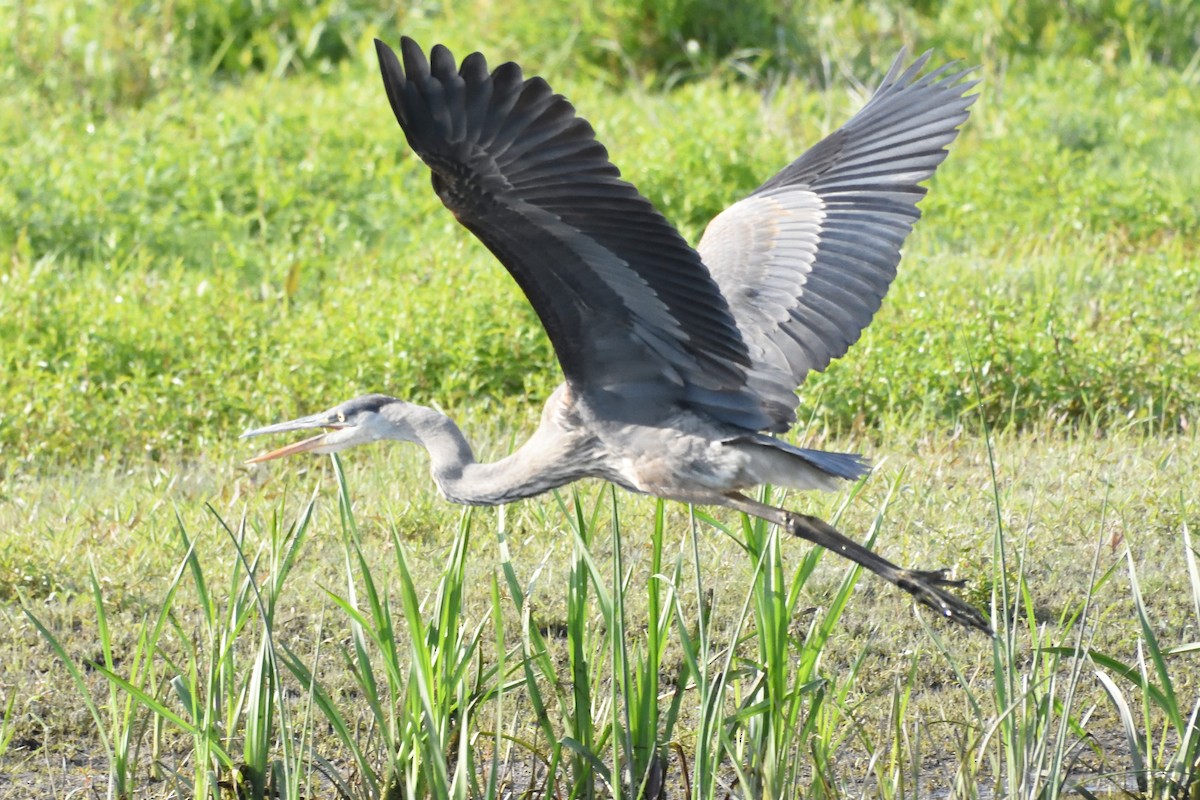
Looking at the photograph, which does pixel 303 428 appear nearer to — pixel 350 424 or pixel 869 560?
pixel 350 424

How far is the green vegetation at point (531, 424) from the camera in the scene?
11.3 ft

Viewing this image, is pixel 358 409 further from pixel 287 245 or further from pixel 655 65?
pixel 655 65

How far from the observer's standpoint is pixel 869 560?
12.5 ft

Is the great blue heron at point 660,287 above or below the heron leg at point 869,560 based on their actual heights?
above

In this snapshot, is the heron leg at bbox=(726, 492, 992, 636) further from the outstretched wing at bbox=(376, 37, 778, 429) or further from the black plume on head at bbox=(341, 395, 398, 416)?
the black plume on head at bbox=(341, 395, 398, 416)

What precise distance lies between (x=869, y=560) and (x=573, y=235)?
3.55ft

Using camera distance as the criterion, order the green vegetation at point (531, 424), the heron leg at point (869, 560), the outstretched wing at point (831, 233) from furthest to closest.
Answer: the outstretched wing at point (831, 233), the heron leg at point (869, 560), the green vegetation at point (531, 424)

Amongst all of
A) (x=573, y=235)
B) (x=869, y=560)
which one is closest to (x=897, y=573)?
(x=869, y=560)

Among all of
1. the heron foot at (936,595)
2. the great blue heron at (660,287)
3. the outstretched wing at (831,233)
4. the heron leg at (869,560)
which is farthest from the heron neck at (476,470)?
the heron foot at (936,595)

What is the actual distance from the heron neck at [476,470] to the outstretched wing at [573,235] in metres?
0.24

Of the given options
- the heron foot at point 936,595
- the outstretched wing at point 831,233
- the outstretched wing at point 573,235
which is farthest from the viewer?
the outstretched wing at point 831,233

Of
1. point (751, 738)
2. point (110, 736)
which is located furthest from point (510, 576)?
point (110, 736)

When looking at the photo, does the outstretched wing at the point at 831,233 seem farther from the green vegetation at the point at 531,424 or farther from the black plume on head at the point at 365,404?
the black plume on head at the point at 365,404

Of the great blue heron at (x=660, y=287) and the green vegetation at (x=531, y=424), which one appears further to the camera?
the green vegetation at (x=531, y=424)
